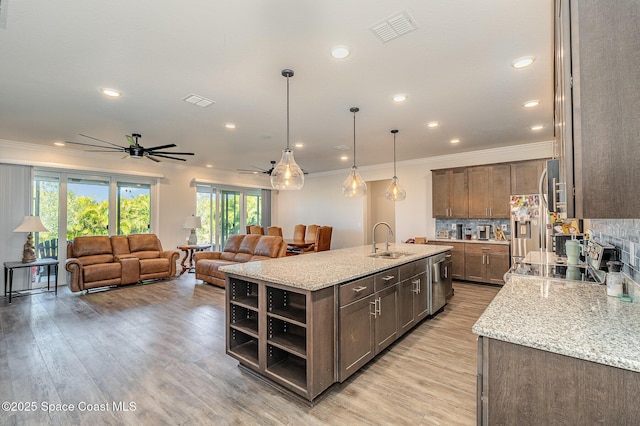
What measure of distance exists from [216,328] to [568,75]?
12.3 feet

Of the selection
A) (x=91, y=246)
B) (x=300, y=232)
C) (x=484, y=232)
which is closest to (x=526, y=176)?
(x=484, y=232)

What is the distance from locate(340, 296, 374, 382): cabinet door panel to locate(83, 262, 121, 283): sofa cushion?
502cm

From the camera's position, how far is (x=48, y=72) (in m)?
2.78

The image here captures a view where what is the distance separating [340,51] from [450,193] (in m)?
4.49

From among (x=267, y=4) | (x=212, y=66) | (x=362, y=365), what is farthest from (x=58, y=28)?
(x=362, y=365)

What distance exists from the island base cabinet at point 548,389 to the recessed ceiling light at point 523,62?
8.43 feet

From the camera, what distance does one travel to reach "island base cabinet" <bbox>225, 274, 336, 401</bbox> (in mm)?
2049

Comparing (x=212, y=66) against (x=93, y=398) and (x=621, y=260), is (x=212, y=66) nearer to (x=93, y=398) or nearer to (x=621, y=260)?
(x=93, y=398)

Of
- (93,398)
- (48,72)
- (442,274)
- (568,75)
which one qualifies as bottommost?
(93,398)

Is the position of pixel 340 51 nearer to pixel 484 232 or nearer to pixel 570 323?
pixel 570 323

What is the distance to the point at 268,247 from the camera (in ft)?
18.4

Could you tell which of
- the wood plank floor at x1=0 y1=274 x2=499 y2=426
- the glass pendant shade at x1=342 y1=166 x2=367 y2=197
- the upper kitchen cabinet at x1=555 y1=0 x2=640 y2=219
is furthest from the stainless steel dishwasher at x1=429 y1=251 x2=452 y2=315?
the upper kitchen cabinet at x1=555 y1=0 x2=640 y2=219

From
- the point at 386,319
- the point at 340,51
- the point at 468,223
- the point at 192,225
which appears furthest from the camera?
the point at 192,225

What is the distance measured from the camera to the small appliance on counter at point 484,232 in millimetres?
5867
